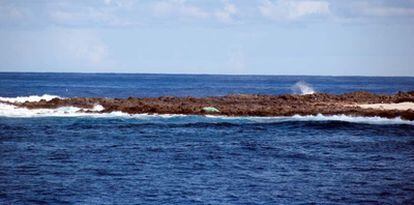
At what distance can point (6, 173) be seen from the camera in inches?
1241

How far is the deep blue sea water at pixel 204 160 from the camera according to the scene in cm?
2703

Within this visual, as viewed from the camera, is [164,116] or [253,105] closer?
[164,116]

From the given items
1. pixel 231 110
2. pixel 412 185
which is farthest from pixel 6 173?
pixel 231 110

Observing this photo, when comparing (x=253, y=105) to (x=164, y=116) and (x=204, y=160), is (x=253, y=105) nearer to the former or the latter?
(x=164, y=116)

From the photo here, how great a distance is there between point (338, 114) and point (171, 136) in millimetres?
15263

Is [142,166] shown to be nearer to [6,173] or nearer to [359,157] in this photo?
[6,173]

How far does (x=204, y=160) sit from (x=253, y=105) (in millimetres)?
24562

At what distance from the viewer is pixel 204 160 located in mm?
35125

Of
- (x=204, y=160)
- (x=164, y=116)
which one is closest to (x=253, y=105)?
(x=164, y=116)

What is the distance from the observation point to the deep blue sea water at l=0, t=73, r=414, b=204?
27031 mm

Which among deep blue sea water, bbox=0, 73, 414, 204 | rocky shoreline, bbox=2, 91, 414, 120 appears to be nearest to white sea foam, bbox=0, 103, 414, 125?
deep blue sea water, bbox=0, 73, 414, 204

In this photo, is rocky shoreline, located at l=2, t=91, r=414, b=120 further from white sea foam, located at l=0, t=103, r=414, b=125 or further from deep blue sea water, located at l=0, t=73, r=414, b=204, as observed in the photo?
deep blue sea water, located at l=0, t=73, r=414, b=204

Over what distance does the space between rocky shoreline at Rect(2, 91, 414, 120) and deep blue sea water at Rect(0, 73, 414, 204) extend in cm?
212

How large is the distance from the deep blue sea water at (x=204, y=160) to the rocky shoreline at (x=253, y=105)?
2.12m
